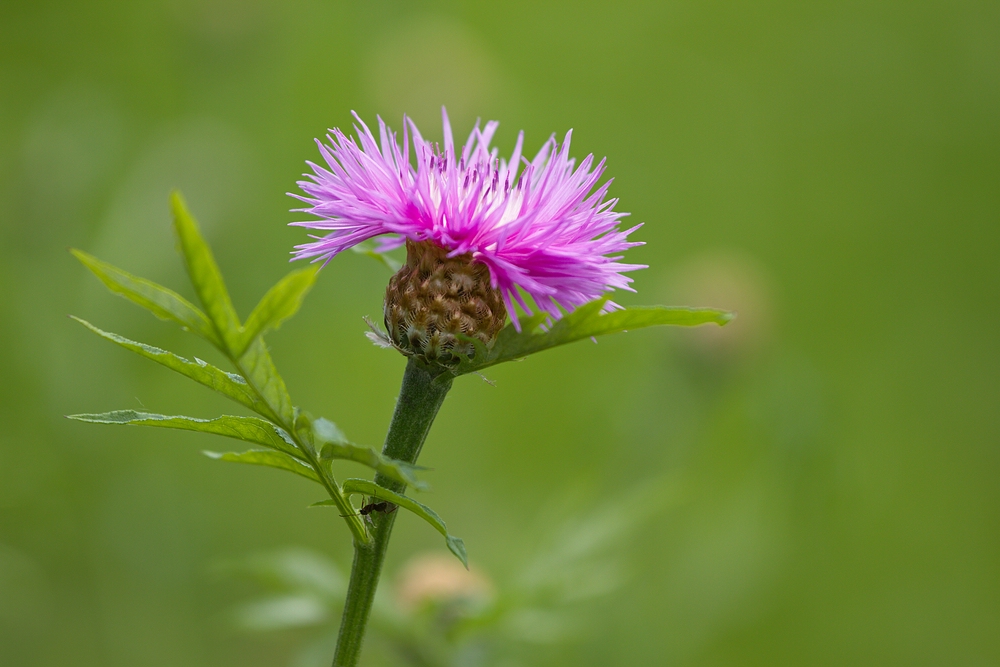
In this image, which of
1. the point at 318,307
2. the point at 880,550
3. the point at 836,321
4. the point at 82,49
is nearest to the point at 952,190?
the point at 836,321

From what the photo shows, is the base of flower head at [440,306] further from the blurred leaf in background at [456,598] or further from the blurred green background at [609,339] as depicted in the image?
the blurred leaf in background at [456,598]

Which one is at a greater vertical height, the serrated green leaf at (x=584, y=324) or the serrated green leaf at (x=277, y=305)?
the serrated green leaf at (x=584, y=324)

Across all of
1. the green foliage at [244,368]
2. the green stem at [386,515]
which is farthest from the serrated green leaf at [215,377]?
the green stem at [386,515]

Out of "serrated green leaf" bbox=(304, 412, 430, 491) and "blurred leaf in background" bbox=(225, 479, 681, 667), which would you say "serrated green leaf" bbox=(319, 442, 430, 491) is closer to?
"serrated green leaf" bbox=(304, 412, 430, 491)

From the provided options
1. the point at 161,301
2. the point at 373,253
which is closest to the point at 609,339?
the point at 373,253

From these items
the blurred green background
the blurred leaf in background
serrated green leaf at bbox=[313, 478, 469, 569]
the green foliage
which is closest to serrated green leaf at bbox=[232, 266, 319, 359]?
the green foliage

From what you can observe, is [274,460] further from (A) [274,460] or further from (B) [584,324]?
(B) [584,324]

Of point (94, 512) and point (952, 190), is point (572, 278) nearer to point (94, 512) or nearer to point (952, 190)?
point (94, 512)

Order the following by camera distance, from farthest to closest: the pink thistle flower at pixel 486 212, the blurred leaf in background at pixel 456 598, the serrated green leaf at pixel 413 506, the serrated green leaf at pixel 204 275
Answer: the blurred leaf in background at pixel 456 598, the pink thistle flower at pixel 486 212, the serrated green leaf at pixel 413 506, the serrated green leaf at pixel 204 275
